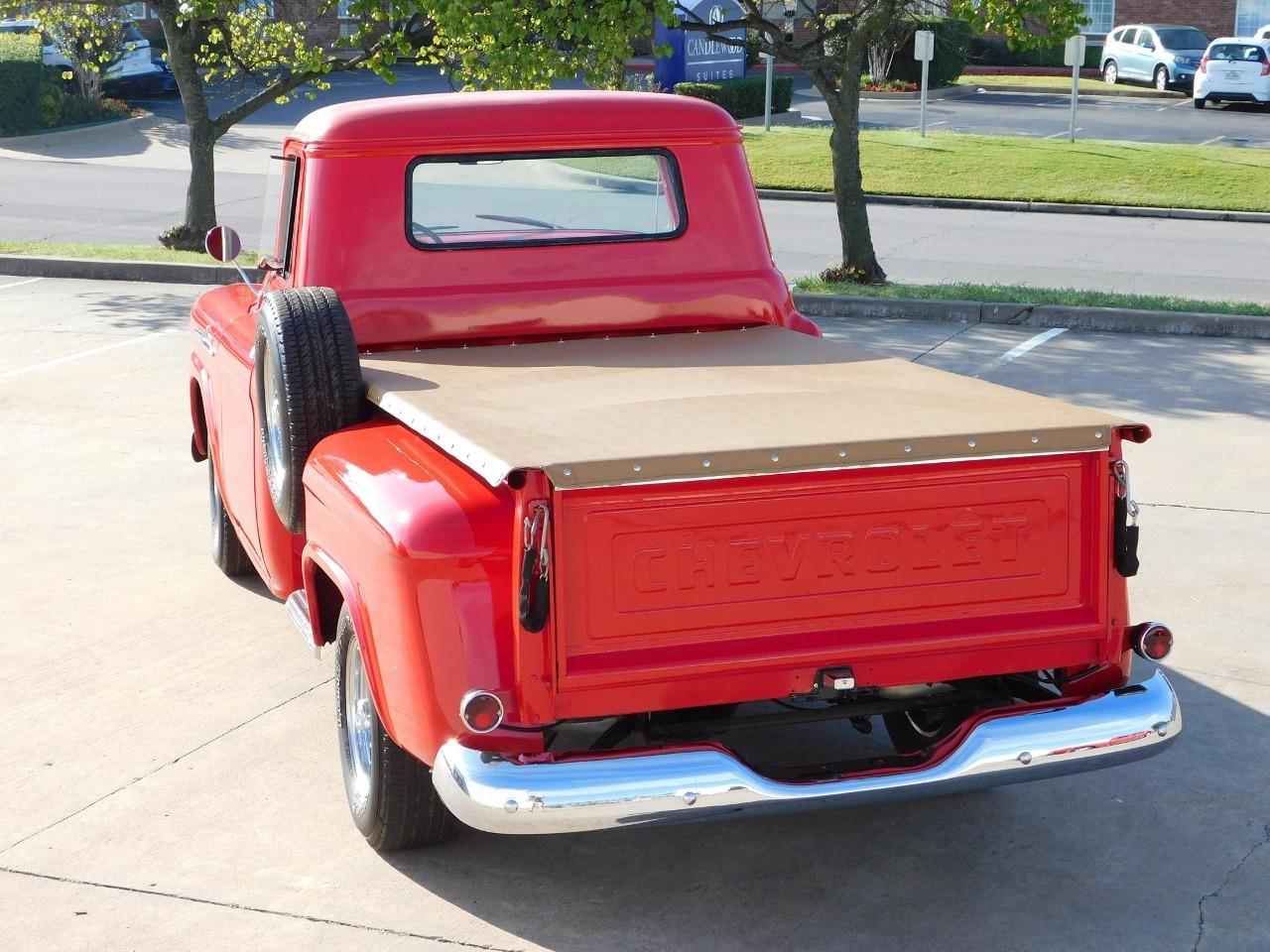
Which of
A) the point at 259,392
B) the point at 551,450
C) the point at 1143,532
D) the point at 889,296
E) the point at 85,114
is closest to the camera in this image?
the point at 551,450

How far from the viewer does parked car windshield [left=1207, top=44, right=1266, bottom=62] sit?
34156 mm

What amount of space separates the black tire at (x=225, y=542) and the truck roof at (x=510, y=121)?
1719 millimetres

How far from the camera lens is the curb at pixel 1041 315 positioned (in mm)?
11891

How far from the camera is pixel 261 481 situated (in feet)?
17.5

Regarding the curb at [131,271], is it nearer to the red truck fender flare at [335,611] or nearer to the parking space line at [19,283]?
the parking space line at [19,283]

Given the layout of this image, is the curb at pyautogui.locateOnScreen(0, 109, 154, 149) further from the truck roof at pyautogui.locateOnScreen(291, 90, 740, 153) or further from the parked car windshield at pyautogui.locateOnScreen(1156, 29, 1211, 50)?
the truck roof at pyautogui.locateOnScreen(291, 90, 740, 153)

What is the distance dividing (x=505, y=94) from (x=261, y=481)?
1805 mm

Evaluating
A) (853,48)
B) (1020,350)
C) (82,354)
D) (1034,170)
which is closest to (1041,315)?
(1020,350)

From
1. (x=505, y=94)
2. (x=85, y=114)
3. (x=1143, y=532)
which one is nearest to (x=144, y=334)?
(x=505, y=94)

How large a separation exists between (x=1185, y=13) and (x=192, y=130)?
38383 mm

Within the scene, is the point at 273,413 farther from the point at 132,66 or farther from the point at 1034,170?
the point at 132,66

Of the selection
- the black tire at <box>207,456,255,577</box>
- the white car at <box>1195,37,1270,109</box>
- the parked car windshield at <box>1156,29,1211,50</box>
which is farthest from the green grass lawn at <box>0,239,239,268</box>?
the parked car windshield at <box>1156,29,1211,50</box>

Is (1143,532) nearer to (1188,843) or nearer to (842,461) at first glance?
(1188,843)

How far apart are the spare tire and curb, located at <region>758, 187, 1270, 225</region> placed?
1671 centimetres
